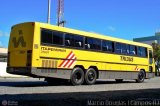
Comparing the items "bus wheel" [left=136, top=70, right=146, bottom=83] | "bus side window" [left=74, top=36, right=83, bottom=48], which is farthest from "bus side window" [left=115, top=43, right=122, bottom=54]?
"bus side window" [left=74, top=36, right=83, bottom=48]

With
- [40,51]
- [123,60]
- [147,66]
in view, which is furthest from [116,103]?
[147,66]

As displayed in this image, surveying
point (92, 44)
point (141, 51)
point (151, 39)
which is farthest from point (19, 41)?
point (151, 39)

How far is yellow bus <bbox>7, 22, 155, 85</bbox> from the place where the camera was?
60.8ft

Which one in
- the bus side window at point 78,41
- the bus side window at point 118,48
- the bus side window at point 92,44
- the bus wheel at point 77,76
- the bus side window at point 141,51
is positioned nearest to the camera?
the bus wheel at point 77,76

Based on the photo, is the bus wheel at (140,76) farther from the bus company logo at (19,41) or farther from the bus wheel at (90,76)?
the bus company logo at (19,41)

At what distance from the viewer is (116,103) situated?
10031mm

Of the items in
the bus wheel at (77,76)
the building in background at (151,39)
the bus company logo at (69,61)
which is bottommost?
the bus wheel at (77,76)

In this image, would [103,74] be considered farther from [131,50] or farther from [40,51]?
[40,51]

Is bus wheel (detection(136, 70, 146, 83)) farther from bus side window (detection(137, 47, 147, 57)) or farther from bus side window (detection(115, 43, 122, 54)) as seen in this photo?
bus side window (detection(115, 43, 122, 54))

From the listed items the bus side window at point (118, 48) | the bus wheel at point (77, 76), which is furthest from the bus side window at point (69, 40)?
the bus side window at point (118, 48)

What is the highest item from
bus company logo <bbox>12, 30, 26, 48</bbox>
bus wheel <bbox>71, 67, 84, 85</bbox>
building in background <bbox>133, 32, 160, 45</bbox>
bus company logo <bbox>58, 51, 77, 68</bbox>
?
building in background <bbox>133, 32, 160, 45</bbox>

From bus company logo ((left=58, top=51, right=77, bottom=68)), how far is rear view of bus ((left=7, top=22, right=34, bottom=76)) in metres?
2.22

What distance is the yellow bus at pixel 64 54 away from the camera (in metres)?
18.5

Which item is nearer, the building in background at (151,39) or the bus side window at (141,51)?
the bus side window at (141,51)
